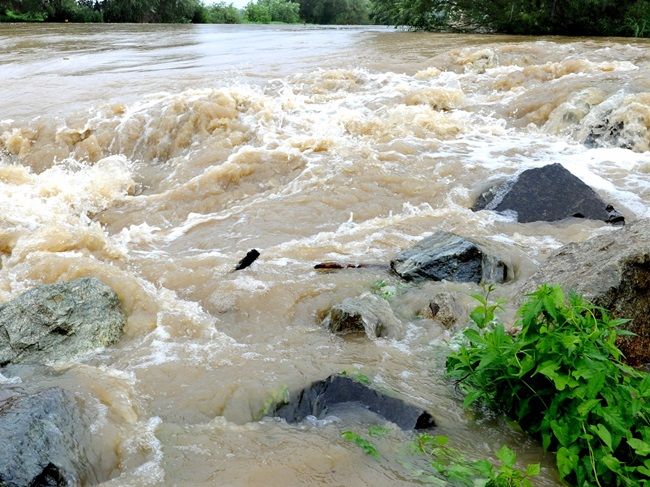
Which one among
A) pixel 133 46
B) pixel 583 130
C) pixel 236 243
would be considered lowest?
pixel 236 243

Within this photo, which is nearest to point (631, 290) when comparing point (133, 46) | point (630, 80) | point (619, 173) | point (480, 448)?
point (480, 448)

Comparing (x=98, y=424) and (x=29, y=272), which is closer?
(x=98, y=424)

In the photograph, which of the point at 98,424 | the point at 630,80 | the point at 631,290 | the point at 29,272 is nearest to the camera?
the point at 98,424

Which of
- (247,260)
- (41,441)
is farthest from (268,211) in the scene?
(41,441)

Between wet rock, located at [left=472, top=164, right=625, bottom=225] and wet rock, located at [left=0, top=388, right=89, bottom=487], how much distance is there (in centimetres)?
504

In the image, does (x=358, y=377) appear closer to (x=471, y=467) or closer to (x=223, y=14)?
(x=471, y=467)

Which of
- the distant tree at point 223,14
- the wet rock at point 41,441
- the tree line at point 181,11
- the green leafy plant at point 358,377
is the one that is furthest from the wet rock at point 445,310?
the distant tree at point 223,14

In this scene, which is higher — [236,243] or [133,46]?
[133,46]

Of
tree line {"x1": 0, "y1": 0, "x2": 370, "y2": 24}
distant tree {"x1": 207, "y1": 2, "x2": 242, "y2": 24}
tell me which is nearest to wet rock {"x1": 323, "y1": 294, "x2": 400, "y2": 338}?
tree line {"x1": 0, "y1": 0, "x2": 370, "y2": 24}

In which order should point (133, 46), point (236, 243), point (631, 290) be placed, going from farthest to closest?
point (133, 46) < point (236, 243) < point (631, 290)

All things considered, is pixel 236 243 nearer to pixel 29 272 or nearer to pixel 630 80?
pixel 29 272

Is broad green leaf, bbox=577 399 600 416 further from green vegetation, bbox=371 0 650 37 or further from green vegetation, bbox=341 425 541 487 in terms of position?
green vegetation, bbox=371 0 650 37

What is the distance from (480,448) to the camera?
3.03m

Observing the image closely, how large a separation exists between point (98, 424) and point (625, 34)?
79.8 feet
